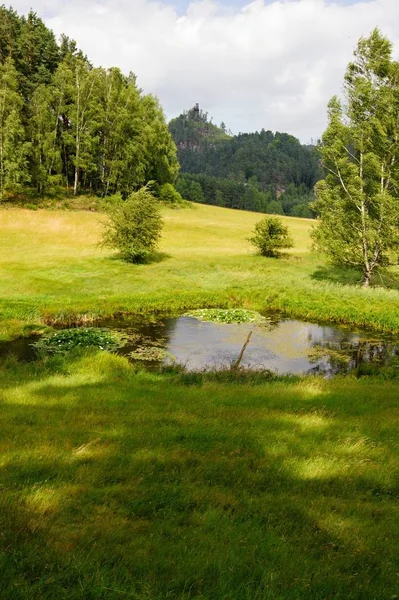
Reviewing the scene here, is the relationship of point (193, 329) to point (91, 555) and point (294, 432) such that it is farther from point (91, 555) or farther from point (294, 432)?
point (91, 555)

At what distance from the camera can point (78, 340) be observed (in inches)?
904

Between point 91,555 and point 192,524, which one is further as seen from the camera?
point 192,524

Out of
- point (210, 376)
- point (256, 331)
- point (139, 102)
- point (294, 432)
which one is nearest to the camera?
point (294, 432)

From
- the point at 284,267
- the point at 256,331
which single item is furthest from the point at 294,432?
the point at 284,267

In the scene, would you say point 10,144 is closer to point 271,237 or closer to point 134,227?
point 134,227

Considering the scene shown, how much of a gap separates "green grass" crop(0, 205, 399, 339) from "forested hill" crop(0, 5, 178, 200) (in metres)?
→ 12.0

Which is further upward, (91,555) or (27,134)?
Result: (27,134)

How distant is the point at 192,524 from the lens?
6094mm

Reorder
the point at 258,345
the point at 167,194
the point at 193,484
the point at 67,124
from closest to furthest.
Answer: the point at 193,484
the point at 258,345
the point at 67,124
the point at 167,194

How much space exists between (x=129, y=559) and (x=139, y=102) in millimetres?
83267

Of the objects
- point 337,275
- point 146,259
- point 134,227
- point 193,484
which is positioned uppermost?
point 134,227

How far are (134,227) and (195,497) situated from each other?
124ft

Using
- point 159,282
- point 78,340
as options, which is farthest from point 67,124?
point 78,340

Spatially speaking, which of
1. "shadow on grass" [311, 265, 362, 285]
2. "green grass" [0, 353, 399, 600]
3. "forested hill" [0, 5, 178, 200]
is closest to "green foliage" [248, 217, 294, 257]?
"shadow on grass" [311, 265, 362, 285]
